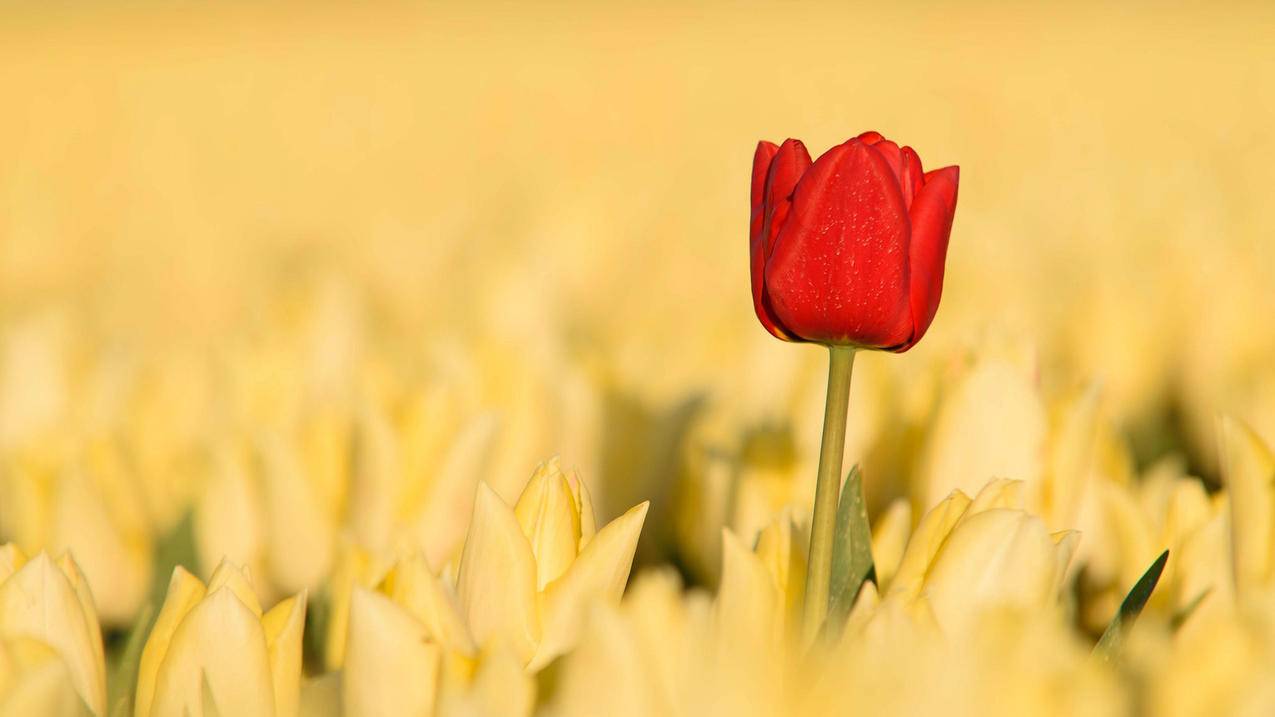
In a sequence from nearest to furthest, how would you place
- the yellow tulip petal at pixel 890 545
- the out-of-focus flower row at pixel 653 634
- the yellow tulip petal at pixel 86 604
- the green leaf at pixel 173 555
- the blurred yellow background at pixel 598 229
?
1. the out-of-focus flower row at pixel 653 634
2. the yellow tulip petal at pixel 86 604
3. the yellow tulip petal at pixel 890 545
4. the green leaf at pixel 173 555
5. the blurred yellow background at pixel 598 229

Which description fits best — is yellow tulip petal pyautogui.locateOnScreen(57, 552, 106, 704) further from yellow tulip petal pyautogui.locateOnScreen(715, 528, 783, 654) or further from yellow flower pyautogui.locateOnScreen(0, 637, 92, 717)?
yellow tulip petal pyautogui.locateOnScreen(715, 528, 783, 654)

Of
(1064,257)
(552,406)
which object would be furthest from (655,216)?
(552,406)

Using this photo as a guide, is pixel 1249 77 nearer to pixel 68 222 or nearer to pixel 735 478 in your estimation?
pixel 68 222

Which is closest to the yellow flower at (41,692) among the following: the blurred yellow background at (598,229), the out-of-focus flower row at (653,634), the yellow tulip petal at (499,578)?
the out-of-focus flower row at (653,634)

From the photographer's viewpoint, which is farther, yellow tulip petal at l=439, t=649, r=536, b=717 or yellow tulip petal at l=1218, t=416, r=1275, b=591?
yellow tulip petal at l=1218, t=416, r=1275, b=591

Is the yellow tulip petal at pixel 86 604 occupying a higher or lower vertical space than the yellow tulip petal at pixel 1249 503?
lower

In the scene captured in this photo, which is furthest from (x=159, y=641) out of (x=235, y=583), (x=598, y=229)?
(x=598, y=229)

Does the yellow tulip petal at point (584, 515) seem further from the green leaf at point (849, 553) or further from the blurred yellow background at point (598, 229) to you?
the blurred yellow background at point (598, 229)

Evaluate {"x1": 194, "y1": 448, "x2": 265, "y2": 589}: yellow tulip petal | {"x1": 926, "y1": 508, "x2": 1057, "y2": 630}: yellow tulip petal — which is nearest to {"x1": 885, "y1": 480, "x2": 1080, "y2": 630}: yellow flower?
{"x1": 926, "y1": 508, "x2": 1057, "y2": 630}: yellow tulip petal
